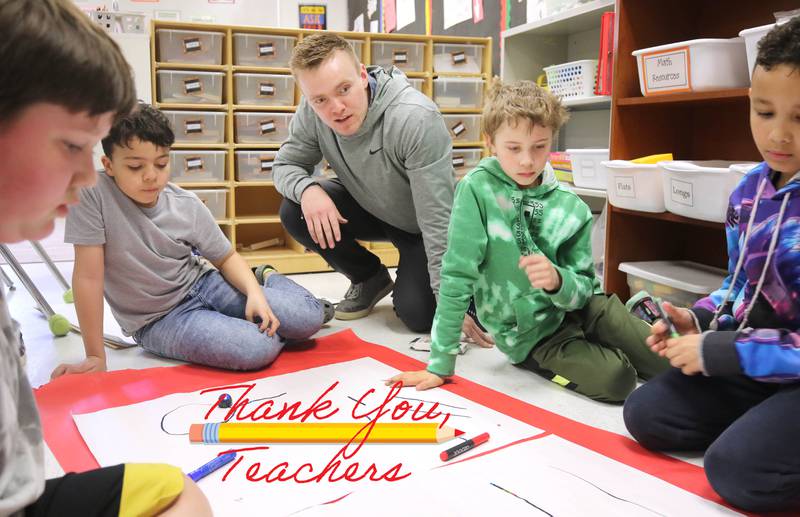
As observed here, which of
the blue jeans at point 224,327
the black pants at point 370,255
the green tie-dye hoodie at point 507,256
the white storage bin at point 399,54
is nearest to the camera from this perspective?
the green tie-dye hoodie at point 507,256

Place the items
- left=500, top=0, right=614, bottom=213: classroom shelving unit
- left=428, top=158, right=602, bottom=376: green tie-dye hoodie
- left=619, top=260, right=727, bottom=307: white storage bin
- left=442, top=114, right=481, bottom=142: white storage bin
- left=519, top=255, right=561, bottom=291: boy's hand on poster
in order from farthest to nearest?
1. left=442, top=114, right=481, bottom=142: white storage bin
2. left=500, top=0, right=614, bottom=213: classroom shelving unit
3. left=619, top=260, right=727, bottom=307: white storage bin
4. left=428, top=158, right=602, bottom=376: green tie-dye hoodie
5. left=519, top=255, right=561, bottom=291: boy's hand on poster

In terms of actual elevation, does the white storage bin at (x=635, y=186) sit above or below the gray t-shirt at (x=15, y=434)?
→ above

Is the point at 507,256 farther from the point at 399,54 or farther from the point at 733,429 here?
the point at 399,54

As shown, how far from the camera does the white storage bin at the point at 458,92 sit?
2.61m

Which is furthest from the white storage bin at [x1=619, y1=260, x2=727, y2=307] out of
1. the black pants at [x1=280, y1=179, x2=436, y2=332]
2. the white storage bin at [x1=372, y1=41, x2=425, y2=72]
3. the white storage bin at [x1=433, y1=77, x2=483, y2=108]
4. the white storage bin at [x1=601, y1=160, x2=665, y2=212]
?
the white storage bin at [x1=372, y1=41, x2=425, y2=72]

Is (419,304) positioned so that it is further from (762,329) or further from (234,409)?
(762,329)

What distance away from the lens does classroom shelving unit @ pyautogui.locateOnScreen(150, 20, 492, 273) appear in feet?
7.69

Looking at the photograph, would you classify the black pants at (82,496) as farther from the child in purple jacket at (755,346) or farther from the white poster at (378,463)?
the child in purple jacket at (755,346)

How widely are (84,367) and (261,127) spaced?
138 cm

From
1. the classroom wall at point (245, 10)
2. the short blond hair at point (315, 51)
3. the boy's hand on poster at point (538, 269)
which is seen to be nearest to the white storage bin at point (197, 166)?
the short blond hair at point (315, 51)

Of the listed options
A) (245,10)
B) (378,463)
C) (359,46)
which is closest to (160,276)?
(378,463)

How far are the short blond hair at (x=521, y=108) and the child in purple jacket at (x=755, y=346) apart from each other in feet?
1.09

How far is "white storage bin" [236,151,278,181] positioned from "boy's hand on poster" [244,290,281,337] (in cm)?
113

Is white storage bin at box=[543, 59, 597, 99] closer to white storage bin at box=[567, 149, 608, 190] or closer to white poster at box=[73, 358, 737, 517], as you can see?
white storage bin at box=[567, 149, 608, 190]
